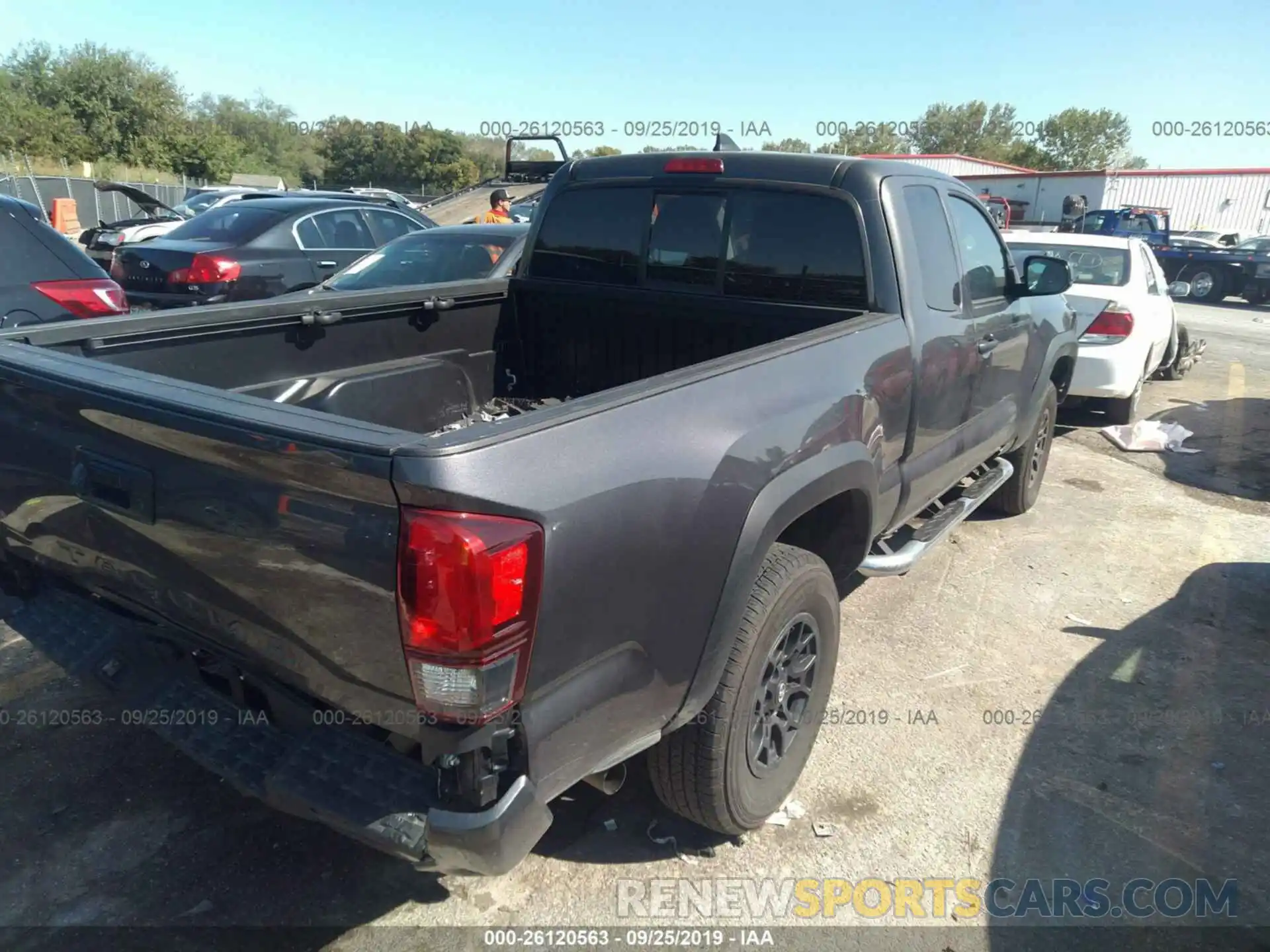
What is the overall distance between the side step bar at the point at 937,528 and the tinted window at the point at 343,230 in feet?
23.5

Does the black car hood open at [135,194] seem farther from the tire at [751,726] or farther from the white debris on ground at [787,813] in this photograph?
the white debris on ground at [787,813]

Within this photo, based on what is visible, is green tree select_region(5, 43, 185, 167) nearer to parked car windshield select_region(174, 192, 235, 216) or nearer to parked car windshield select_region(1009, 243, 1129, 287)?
parked car windshield select_region(174, 192, 235, 216)

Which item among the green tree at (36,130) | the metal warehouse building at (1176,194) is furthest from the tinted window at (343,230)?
the green tree at (36,130)

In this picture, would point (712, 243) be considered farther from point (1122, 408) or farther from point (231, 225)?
point (231, 225)

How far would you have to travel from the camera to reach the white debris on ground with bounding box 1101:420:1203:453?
7.55 metres

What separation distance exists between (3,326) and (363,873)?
3776 millimetres

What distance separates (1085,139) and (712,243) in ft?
272

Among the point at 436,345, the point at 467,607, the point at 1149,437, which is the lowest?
the point at 1149,437

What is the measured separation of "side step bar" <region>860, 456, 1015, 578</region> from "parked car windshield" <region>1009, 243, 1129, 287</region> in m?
3.77

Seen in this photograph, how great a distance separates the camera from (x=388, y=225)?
32.8ft

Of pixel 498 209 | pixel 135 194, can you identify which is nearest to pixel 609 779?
pixel 498 209

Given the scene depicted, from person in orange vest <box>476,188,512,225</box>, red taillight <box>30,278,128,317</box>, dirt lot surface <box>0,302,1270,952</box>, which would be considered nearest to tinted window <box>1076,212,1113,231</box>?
person in orange vest <box>476,188,512,225</box>

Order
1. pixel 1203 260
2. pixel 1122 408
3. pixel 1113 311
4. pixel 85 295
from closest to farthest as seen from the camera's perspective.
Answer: pixel 85 295 < pixel 1113 311 < pixel 1122 408 < pixel 1203 260

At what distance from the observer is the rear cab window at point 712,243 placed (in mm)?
3439
